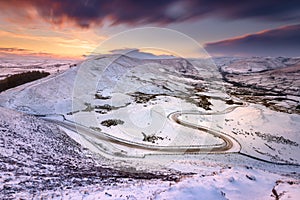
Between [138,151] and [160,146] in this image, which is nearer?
[138,151]

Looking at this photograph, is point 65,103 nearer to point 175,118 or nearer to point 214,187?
point 175,118

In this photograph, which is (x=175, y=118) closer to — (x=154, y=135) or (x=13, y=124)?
(x=154, y=135)

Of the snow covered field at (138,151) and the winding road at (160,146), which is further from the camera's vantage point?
the winding road at (160,146)

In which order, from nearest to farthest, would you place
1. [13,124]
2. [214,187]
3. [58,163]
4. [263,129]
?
[214,187] → [58,163] → [13,124] → [263,129]

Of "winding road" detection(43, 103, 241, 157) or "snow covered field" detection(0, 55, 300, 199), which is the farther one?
"winding road" detection(43, 103, 241, 157)

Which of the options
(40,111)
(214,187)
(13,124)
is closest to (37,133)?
(13,124)

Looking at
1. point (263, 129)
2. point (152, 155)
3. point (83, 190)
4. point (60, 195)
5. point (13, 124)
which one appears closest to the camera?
point (60, 195)

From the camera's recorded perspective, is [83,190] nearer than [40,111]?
Yes

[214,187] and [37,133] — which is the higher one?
[214,187]

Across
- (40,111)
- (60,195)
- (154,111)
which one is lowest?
(40,111)

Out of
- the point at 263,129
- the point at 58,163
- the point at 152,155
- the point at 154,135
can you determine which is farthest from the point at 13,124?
the point at 263,129
